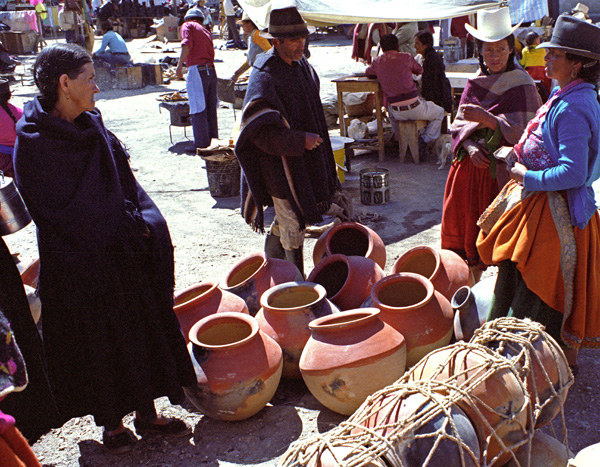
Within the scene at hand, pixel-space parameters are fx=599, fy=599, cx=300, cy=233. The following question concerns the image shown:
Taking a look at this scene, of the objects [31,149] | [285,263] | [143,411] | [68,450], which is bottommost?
[68,450]

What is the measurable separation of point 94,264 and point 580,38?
8.00 ft

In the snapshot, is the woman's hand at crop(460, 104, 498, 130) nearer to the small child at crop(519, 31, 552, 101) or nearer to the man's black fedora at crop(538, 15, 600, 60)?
the man's black fedora at crop(538, 15, 600, 60)

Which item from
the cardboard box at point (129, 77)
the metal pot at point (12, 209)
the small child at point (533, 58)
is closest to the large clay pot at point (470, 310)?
the metal pot at point (12, 209)

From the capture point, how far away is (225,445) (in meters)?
3.00

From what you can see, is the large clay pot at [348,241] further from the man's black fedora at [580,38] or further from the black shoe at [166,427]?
the man's black fedora at [580,38]

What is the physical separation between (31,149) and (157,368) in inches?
46.8

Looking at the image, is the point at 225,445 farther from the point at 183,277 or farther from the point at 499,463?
the point at 183,277

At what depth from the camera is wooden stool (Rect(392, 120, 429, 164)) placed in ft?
26.8

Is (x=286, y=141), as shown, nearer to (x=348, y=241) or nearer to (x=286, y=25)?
(x=286, y=25)

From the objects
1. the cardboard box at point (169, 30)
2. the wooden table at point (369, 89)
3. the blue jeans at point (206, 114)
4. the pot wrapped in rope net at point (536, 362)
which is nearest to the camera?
the pot wrapped in rope net at point (536, 362)

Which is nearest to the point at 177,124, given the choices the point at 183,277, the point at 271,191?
the point at 183,277

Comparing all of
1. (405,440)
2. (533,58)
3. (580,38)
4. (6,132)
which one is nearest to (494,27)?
(580,38)

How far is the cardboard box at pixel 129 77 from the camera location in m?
15.7

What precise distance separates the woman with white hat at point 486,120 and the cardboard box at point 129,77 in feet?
44.0
